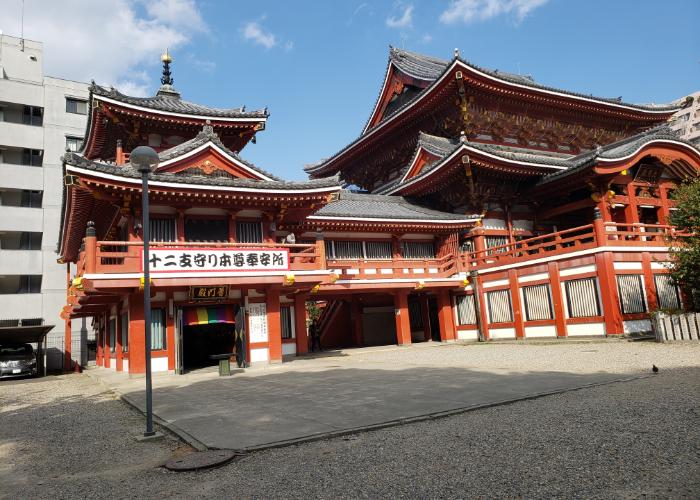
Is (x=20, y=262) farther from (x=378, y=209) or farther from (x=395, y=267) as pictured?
(x=395, y=267)

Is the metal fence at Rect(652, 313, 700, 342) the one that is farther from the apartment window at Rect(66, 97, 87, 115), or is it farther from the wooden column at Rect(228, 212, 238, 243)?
the apartment window at Rect(66, 97, 87, 115)

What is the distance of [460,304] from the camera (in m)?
26.2

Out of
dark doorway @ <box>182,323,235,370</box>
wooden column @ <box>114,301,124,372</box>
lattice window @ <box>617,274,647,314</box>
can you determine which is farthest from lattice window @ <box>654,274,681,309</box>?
wooden column @ <box>114,301,124,372</box>

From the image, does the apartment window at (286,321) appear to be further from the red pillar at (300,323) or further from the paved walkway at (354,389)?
the paved walkway at (354,389)

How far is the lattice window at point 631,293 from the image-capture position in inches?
771

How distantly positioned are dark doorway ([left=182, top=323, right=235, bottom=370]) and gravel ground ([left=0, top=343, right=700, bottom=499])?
13716 mm

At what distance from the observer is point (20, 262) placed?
3819 centimetres

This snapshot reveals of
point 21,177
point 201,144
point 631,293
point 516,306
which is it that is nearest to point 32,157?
point 21,177

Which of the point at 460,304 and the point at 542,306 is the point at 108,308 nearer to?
the point at 460,304

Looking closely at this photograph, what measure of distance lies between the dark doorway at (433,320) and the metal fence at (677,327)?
40.0 ft

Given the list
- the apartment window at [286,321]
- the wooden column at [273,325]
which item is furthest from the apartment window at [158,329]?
the apartment window at [286,321]

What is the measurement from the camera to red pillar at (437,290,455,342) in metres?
26.0

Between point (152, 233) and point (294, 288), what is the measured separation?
5.89 meters

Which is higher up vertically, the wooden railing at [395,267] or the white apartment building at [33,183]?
the white apartment building at [33,183]
